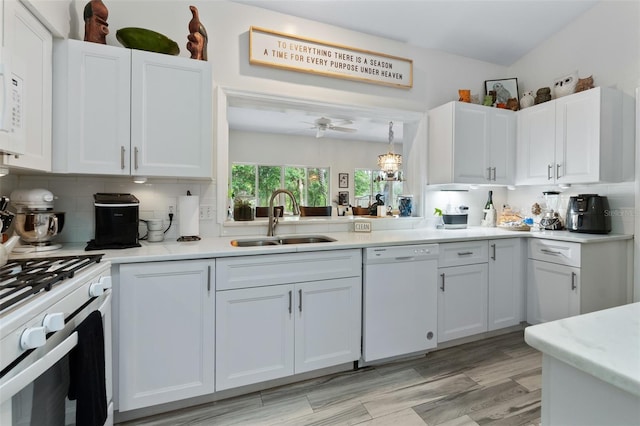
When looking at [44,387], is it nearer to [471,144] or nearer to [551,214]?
[471,144]

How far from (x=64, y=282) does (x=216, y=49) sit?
1.96 m

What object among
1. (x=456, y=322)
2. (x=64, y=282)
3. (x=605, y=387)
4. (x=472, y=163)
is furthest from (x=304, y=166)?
(x=605, y=387)

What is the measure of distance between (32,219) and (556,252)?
3.74m

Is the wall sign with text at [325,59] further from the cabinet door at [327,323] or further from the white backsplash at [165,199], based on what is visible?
the cabinet door at [327,323]

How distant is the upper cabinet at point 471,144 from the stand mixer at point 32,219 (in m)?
3.04

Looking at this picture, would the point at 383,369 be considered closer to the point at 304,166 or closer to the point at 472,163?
the point at 472,163

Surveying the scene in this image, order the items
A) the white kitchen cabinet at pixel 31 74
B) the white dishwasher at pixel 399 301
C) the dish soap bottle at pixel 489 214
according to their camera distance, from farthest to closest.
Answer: the dish soap bottle at pixel 489 214
the white dishwasher at pixel 399 301
the white kitchen cabinet at pixel 31 74

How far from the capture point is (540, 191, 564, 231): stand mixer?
119 inches

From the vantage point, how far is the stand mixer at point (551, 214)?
3.02 m

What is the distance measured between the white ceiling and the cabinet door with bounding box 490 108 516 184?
2.48ft

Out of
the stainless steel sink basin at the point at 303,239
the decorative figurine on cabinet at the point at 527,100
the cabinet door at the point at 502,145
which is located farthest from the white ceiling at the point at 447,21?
the stainless steel sink basin at the point at 303,239

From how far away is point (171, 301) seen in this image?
1712mm

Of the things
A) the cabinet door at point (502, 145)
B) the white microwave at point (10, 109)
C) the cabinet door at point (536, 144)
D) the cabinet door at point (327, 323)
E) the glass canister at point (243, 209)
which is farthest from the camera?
the cabinet door at point (502, 145)

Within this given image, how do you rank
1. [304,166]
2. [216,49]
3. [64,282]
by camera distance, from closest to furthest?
[64,282] → [216,49] → [304,166]
